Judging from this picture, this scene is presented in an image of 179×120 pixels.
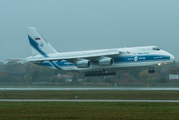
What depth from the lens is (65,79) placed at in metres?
59.8

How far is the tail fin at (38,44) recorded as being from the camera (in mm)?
55522

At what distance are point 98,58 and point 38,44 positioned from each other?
11571 mm

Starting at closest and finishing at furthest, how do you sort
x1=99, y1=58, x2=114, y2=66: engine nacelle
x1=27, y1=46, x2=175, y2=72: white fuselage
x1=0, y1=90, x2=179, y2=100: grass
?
x1=0, y1=90, x2=179, y2=100: grass → x1=27, y1=46, x2=175, y2=72: white fuselage → x1=99, y1=58, x2=114, y2=66: engine nacelle

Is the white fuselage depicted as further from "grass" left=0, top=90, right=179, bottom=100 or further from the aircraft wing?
"grass" left=0, top=90, right=179, bottom=100

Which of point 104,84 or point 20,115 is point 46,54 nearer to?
point 104,84

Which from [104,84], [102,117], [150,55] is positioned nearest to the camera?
[102,117]

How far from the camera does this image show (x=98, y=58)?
1981 inches

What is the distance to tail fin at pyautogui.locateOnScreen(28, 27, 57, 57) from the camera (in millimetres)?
55522

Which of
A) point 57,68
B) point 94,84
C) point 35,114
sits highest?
point 35,114

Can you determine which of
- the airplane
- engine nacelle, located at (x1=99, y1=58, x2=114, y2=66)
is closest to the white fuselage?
the airplane

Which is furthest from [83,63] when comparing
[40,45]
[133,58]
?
[40,45]

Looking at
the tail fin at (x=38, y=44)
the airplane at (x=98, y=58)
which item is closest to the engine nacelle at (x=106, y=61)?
the airplane at (x=98, y=58)

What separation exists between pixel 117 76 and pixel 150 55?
8.72 m

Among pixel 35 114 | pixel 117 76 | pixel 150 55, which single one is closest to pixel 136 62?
pixel 150 55
